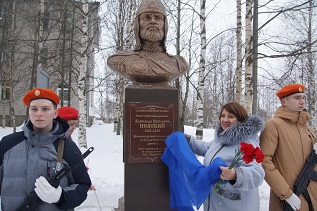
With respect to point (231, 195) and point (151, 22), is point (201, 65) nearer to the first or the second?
point (151, 22)

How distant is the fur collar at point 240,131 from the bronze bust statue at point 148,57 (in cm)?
143

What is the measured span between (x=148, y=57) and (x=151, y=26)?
0.40 metres

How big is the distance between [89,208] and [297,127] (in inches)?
135

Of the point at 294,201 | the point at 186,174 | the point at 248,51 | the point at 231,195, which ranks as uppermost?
the point at 248,51

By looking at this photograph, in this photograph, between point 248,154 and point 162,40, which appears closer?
point 248,154

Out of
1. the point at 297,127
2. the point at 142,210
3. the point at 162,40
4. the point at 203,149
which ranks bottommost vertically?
the point at 142,210

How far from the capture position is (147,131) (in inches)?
134

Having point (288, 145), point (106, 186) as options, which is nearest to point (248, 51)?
point (106, 186)

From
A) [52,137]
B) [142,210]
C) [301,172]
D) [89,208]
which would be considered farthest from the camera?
[89,208]

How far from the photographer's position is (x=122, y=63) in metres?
3.80

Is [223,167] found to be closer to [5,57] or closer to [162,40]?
[162,40]

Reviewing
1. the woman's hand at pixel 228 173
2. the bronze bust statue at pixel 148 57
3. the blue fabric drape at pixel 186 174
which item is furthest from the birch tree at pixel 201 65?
the woman's hand at pixel 228 173

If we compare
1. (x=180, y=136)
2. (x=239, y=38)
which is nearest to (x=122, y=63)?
(x=180, y=136)

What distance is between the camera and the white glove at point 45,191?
183 cm
